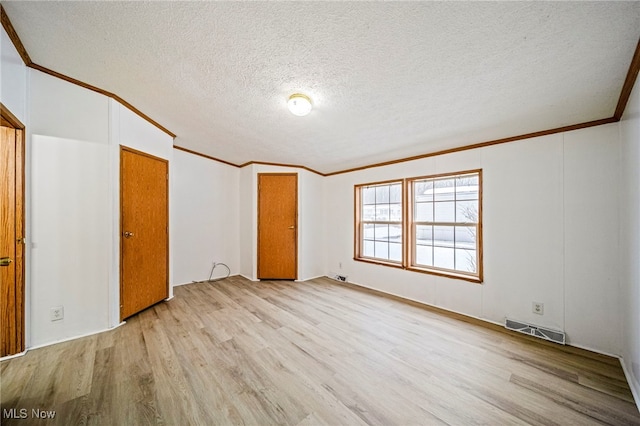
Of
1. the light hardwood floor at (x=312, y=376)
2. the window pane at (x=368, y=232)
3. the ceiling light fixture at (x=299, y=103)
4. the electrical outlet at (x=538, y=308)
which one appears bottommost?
the light hardwood floor at (x=312, y=376)

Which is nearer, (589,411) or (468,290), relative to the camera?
(589,411)

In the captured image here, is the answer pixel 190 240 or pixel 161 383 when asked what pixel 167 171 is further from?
pixel 161 383

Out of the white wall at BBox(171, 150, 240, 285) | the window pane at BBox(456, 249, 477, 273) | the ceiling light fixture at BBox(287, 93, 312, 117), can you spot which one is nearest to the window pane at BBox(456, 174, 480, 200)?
the window pane at BBox(456, 249, 477, 273)

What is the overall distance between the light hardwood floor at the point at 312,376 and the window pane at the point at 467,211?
128 centimetres

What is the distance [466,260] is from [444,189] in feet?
3.31

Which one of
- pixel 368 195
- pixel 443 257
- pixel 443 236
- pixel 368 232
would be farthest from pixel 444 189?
pixel 368 232

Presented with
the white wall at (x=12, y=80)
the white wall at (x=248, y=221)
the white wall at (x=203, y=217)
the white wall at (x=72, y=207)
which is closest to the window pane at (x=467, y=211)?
the white wall at (x=248, y=221)

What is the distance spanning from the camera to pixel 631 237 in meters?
1.69

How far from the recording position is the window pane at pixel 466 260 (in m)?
2.98

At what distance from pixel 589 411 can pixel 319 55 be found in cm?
288

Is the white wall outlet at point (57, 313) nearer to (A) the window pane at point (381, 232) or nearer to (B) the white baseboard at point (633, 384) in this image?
(A) the window pane at point (381, 232)

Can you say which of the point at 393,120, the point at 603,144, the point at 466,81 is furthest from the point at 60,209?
the point at 603,144

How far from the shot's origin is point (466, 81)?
170 cm

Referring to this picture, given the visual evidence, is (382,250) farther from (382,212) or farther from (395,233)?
(382,212)
